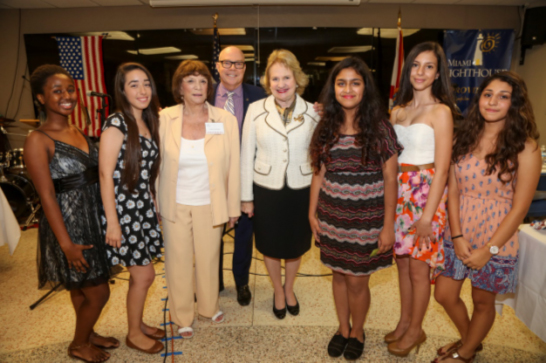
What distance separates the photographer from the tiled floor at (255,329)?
211 cm

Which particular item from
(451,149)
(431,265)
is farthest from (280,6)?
(431,265)

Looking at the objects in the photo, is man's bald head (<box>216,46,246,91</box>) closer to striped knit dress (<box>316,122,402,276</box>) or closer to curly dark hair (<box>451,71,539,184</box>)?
striped knit dress (<box>316,122,402,276</box>)

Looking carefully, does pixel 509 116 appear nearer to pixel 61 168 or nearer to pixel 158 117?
pixel 158 117

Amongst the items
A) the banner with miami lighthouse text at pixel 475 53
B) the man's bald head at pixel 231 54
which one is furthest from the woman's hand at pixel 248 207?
the banner with miami lighthouse text at pixel 475 53

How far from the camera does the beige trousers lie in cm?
213

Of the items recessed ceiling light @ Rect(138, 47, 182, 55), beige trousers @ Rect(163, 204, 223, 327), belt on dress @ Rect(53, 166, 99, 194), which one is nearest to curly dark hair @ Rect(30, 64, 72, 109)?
belt on dress @ Rect(53, 166, 99, 194)

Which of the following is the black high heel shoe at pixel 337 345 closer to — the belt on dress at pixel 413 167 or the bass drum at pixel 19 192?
the belt on dress at pixel 413 167

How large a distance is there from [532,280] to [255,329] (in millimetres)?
1755

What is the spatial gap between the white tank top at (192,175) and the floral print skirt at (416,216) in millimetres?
1189

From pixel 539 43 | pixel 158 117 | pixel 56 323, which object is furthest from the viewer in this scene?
pixel 539 43

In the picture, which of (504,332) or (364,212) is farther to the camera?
(504,332)

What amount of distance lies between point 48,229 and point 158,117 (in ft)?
2.90

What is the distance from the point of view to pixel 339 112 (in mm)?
1880

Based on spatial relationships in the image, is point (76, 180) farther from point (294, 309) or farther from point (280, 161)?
point (294, 309)
